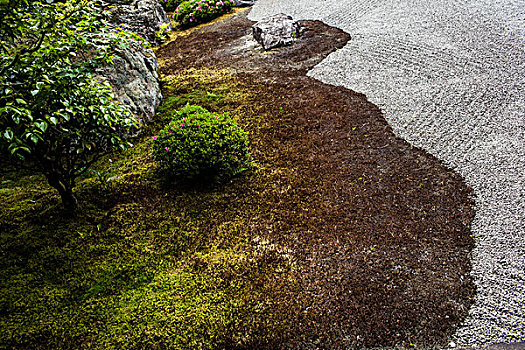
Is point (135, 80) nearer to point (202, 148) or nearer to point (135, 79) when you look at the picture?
point (135, 79)

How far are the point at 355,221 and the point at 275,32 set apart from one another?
7.03 metres

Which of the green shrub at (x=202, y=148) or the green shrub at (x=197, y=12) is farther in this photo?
the green shrub at (x=197, y=12)

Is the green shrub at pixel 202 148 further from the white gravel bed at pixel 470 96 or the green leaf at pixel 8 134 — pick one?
the white gravel bed at pixel 470 96

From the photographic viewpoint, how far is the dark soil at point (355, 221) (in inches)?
108

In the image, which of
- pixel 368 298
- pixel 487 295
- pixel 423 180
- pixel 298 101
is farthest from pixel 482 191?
pixel 298 101

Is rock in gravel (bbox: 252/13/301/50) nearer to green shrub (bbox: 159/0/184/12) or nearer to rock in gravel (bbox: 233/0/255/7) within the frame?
rock in gravel (bbox: 233/0/255/7)

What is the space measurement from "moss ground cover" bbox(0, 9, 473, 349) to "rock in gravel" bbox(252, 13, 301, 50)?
4471 mm

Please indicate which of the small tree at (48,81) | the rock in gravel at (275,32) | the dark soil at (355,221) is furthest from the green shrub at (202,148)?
the rock in gravel at (275,32)

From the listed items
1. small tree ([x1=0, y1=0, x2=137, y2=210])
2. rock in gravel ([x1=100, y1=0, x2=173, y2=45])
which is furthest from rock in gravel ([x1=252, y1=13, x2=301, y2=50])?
small tree ([x1=0, y1=0, x2=137, y2=210])

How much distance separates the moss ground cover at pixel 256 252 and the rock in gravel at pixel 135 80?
770 mm

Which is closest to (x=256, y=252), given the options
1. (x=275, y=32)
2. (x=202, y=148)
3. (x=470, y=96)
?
(x=202, y=148)

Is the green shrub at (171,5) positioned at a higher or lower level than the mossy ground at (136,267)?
higher

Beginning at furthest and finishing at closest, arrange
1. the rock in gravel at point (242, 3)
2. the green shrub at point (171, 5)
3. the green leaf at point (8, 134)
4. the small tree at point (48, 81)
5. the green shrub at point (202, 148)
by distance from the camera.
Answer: the green shrub at point (171, 5) < the rock in gravel at point (242, 3) < the green shrub at point (202, 148) < the small tree at point (48, 81) < the green leaf at point (8, 134)

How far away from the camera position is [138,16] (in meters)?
9.87
